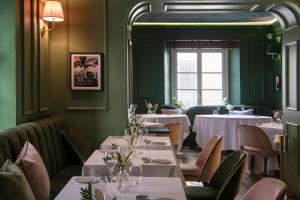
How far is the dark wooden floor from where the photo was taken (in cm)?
543

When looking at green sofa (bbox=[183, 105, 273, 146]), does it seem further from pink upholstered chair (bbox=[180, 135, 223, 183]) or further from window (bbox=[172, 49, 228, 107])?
pink upholstered chair (bbox=[180, 135, 223, 183])

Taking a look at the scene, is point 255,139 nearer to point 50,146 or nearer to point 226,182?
point 50,146

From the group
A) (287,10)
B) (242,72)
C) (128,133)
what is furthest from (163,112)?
(128,133)

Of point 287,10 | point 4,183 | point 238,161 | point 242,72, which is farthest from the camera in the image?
point 242,72

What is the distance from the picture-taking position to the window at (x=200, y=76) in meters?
10.2

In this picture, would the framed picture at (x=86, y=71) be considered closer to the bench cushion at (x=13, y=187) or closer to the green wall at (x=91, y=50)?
the green wall at (x=91, y=50)

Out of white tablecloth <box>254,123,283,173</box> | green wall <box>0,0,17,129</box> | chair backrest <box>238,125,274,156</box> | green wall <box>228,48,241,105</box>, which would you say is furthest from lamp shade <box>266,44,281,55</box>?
green wall <box>0,0,17,129</box>

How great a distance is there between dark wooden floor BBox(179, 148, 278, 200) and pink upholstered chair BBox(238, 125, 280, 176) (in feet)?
0.81

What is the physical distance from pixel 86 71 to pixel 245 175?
3106 millimetres

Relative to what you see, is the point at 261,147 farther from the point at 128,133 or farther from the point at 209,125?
the point at 128,133

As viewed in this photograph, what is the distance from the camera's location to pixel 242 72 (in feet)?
32.1

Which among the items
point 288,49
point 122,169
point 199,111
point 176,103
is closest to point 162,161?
point 122,169

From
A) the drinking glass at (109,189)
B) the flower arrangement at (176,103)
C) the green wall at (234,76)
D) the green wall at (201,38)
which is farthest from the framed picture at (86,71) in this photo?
the green wall at (234,76)

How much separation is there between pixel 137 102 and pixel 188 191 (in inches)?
265
